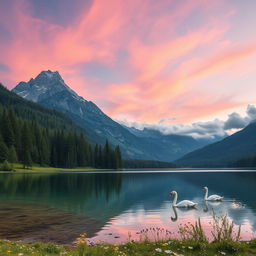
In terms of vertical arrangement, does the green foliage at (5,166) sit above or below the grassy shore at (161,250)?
above

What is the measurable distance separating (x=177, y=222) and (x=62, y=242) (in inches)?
548

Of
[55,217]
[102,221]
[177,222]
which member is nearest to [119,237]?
[102,221]

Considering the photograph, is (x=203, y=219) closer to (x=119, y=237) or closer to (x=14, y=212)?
(x=119, y=237)

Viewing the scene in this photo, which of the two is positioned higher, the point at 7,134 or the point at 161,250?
the point at 7,134

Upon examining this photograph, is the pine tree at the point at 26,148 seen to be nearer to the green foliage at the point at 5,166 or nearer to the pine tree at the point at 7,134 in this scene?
the pine tree at the point at 7,134

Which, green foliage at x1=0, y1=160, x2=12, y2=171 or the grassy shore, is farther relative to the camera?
green foliage at x1=0, y1=160, x2=12, y2=171

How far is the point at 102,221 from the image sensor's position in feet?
100

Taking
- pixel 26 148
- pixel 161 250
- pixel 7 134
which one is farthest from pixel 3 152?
pixel 161 250

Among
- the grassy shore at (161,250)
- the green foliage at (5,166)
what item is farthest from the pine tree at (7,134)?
the grassy shore at (161,250)

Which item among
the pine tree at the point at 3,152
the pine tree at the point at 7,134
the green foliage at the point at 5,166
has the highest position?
the pine tree at the point at 7,134

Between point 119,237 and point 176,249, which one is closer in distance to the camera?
point 176,249

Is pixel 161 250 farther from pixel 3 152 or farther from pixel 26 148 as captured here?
pixel 26 148

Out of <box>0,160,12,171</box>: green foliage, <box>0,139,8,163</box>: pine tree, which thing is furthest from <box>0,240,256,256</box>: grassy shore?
<box>0,139,8,163</box>: pine tree

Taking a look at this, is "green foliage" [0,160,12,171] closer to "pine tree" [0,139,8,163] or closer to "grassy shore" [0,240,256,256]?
"pine tree" [0,139,8,163]
